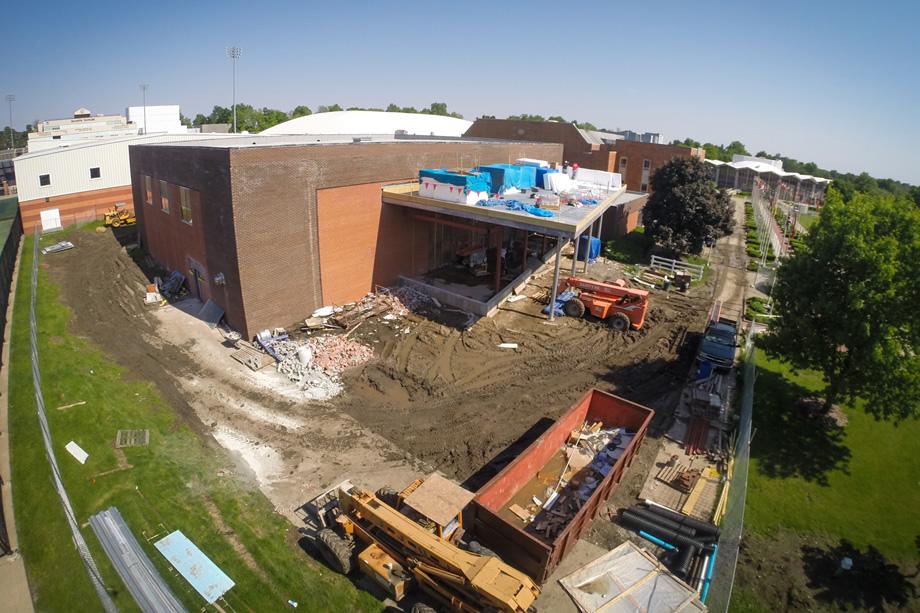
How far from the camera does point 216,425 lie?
49.3 ft

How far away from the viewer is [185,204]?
880 inches

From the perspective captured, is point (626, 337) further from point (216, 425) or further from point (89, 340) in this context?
point (89, 340)

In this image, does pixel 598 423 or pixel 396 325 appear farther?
pixel 396 325

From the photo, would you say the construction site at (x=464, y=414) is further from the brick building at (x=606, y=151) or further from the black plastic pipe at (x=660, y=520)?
the brick building at (x=606, y=151)

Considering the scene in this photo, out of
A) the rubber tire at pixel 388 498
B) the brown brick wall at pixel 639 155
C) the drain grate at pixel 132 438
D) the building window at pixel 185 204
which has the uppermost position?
the brown brick wall at pixel 639 155

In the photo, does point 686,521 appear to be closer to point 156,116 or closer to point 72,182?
point 72,182

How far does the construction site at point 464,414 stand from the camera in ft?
34.0

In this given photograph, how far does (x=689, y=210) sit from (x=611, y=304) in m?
12.8

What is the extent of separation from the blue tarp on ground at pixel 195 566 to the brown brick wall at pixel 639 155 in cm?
4596

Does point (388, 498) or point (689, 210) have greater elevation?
point (689, 210)

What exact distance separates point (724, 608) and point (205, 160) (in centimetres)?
2089

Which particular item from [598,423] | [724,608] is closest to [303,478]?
[598,423]

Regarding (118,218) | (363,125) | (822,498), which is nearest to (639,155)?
(363,125)

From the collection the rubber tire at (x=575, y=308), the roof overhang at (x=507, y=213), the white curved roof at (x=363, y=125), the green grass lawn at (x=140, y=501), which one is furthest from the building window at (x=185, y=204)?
the white curved roof at (x=363, y=125)
